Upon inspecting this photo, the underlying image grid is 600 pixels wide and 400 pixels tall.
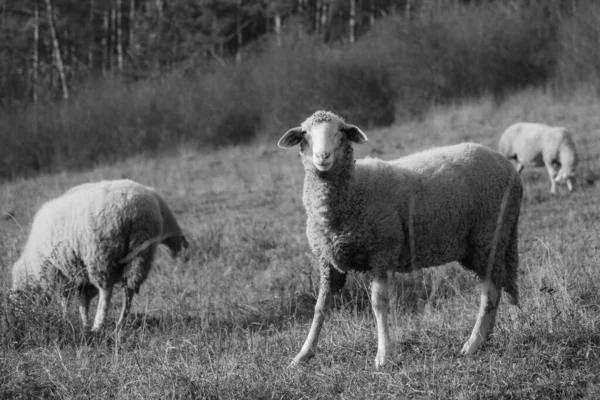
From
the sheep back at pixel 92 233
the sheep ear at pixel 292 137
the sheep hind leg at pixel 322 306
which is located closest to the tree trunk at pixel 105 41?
the sheep back at pixel 92 233

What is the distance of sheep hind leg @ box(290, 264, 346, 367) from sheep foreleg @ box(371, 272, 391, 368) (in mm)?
353

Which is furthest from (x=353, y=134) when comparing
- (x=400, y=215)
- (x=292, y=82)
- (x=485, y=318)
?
(x=292, y=82)

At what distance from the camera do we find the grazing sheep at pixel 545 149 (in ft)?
39.9

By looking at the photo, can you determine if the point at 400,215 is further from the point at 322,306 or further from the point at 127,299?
the point at 127,299

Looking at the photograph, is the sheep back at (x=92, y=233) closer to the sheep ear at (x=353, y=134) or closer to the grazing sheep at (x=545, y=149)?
the sheep ear at (x=353, y=134)

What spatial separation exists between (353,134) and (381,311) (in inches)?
49.1

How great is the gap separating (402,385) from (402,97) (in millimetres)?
21186

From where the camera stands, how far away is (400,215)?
497 cm

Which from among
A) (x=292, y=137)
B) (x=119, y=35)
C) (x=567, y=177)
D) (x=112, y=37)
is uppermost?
(x=292, y=137)

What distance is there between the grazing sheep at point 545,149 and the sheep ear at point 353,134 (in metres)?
7.66

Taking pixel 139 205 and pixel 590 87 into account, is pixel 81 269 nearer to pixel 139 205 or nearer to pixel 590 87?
pixel 139 205

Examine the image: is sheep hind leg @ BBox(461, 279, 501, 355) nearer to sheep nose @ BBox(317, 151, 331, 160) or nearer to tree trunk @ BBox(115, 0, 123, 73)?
sheep nose @ BBox(317, 151, 331, 160)

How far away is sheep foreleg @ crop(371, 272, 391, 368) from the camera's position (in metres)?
4.56

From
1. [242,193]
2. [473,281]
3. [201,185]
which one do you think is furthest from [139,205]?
[201,185]
